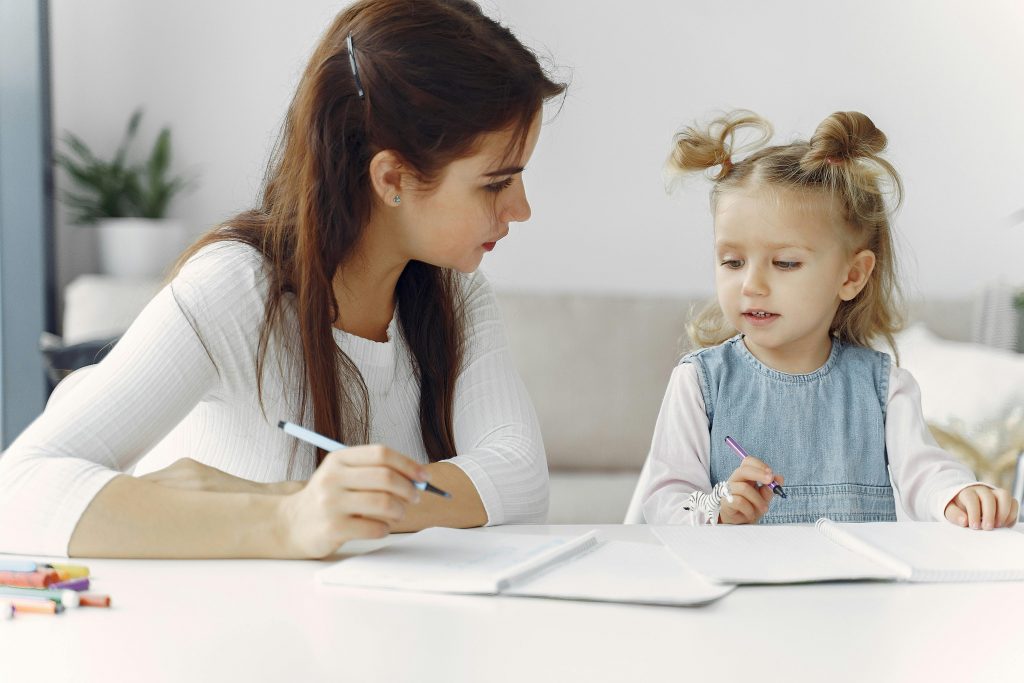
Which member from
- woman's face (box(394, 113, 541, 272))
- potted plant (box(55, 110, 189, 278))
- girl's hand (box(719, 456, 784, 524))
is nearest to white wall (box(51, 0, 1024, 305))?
potted plant (box(55, 110, 189, 278))

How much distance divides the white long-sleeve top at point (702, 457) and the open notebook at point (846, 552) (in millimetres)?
274

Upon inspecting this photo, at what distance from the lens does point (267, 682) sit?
0.61 m

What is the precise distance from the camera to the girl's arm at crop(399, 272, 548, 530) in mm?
1082

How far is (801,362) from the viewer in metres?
1.54

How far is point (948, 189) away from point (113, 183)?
2.49m

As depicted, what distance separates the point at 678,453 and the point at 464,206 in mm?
470

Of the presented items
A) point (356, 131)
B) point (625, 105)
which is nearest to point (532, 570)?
point (356, 131)

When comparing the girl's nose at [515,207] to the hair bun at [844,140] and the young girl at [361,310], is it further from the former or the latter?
the hair bun at [844,140]

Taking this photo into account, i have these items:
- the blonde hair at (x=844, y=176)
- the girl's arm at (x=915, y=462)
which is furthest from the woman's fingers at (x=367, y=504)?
the blonde hair at (x=844, y=176)

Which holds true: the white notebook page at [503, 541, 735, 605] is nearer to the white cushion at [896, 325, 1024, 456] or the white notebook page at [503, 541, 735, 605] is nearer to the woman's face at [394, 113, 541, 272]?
the woman's face at [394, 113, 541, 272]

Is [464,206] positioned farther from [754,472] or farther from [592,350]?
[592,350]

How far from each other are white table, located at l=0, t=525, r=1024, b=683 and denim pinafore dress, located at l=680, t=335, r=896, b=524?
61 centimetres

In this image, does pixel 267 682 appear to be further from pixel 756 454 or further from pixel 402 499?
pixel 756 454

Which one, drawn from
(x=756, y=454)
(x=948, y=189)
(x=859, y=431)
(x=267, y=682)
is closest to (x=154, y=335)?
(x=267, y=682)
